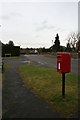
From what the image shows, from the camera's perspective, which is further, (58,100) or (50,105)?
(58,100)

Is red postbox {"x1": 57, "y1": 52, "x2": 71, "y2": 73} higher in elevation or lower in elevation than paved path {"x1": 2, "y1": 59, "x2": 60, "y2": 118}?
higher

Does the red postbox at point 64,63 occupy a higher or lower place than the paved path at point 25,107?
higher

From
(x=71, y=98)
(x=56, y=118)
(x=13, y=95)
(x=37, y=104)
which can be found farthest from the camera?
(x=13, y=95)

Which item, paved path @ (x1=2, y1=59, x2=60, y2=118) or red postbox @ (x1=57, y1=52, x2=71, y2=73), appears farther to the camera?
red postbox @ (x1=57, y1=52, x2=71, y2=73)

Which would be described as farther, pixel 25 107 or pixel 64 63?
pixel 64 63

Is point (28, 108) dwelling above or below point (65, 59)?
below

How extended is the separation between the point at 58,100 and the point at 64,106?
786mm

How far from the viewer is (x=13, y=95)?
29.1 ft

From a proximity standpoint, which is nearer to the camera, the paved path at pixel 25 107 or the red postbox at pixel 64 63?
the paved path at pixel 25 107

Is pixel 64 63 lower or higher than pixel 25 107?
higher

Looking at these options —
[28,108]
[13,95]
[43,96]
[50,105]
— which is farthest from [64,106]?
[13,95]

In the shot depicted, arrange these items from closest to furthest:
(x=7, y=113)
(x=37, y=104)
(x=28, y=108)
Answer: (x=7, y=113), (x=28, y=108), (x=37, y=104)

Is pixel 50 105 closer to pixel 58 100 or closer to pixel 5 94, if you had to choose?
pixel 58 100

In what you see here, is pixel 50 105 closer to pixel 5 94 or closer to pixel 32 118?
pixel 32 118
